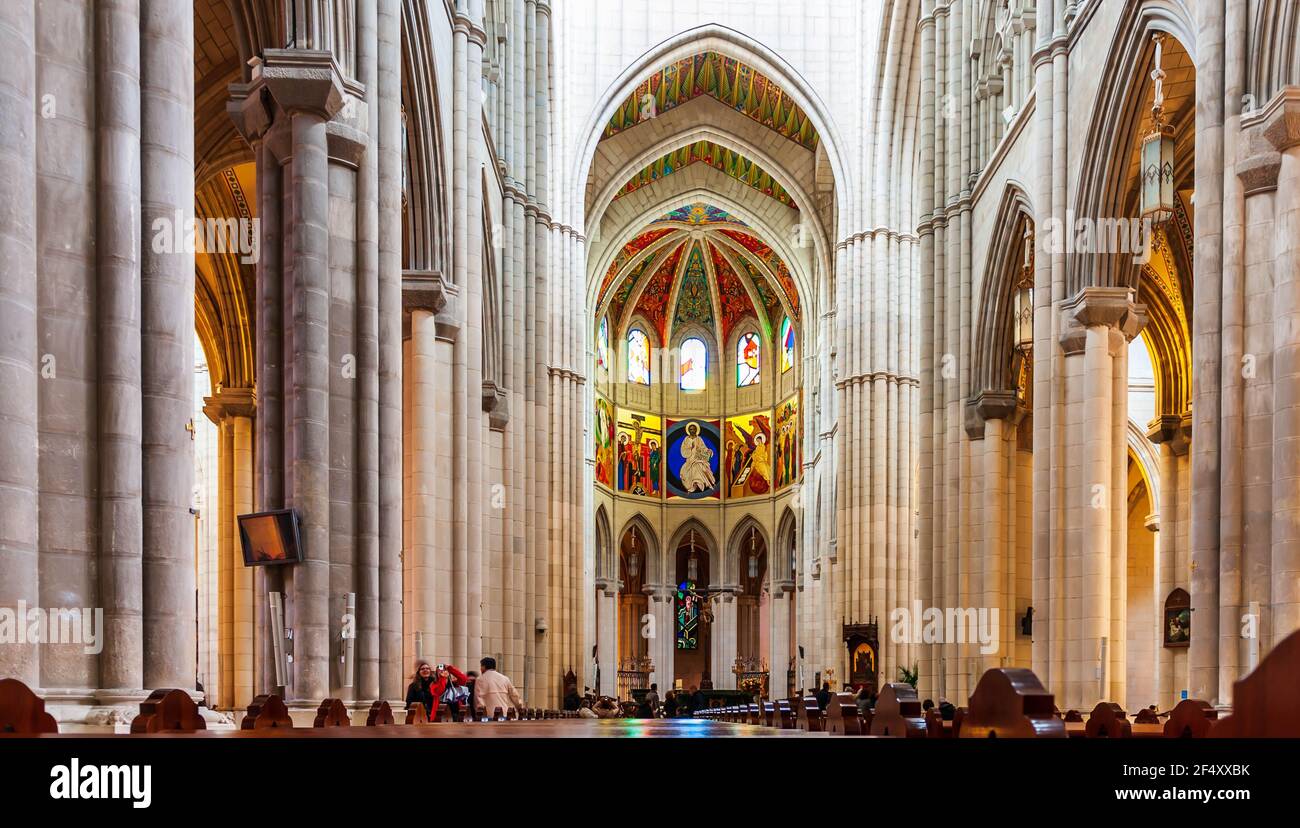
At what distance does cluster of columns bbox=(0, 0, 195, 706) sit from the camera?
623 centimetres

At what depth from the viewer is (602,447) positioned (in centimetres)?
4900

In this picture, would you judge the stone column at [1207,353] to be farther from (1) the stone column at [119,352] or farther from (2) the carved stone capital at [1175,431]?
(2) the carved stone capital at [1175,431]

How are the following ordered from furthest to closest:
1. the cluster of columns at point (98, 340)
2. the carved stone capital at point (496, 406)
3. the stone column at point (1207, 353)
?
1. the carved stone capital at point (496, 406)
2. the stone column at point (1207, 353)
3. the cluster of columns at point (98, 340)

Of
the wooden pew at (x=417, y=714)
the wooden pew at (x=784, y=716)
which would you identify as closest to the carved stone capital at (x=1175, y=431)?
the wooden pew at (x=784, y=716)

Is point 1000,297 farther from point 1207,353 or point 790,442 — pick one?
point 790,442

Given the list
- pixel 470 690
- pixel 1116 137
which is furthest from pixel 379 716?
pixel 1116 137

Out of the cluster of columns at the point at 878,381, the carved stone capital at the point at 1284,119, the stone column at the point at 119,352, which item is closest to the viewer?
the stone column at the point at 119,352

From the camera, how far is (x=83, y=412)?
6832 mm

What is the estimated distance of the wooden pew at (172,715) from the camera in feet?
17.1

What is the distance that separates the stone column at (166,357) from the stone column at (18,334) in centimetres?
87

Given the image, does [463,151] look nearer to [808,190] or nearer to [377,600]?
[377,600]

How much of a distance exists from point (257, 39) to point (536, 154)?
578 inches

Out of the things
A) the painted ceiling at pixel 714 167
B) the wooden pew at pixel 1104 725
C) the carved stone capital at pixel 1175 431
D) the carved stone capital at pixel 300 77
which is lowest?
the wooden pew at pixel 1104 725

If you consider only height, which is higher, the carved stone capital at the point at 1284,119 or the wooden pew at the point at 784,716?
the carved stone capital at the point at 1284,119
